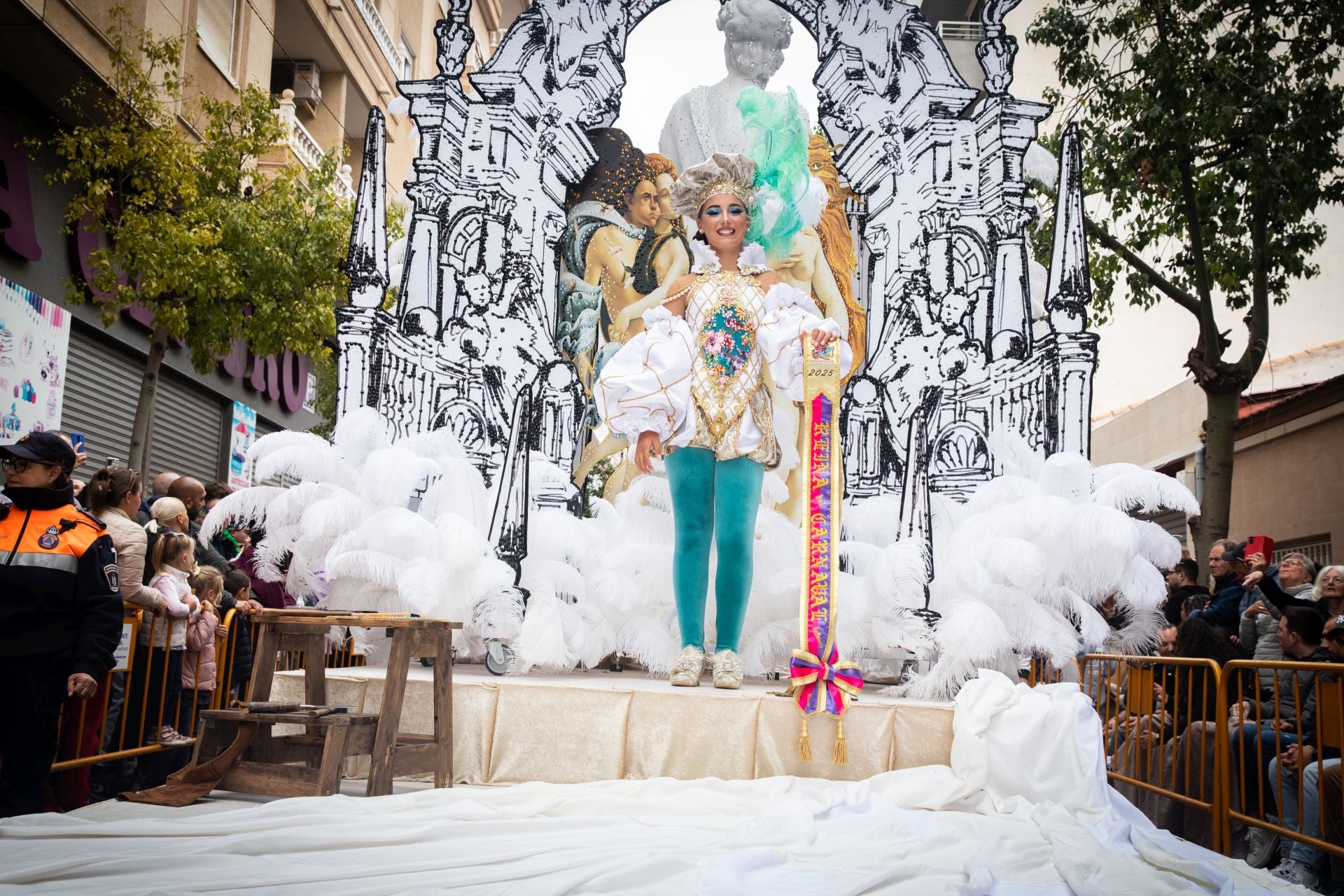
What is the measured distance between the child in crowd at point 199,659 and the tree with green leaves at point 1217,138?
6907 mm

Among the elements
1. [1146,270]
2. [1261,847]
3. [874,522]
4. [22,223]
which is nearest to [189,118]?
[22,223]

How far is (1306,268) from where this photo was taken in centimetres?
940

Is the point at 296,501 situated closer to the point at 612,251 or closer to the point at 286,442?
the point at 286,442

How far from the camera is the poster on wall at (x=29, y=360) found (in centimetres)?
846

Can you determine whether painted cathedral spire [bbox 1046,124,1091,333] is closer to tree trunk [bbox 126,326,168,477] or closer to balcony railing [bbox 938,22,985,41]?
balcony railing [bbox 938,22,985,41]

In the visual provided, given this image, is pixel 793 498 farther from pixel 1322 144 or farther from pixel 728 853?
pixel 1322 144

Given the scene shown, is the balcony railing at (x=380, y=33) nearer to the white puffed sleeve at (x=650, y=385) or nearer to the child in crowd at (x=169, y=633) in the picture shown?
the child in crowd at (x=169, y=633)

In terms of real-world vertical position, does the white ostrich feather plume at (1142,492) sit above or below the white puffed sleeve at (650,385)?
below

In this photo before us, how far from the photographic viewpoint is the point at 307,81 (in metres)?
15.2

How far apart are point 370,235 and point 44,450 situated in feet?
8.39

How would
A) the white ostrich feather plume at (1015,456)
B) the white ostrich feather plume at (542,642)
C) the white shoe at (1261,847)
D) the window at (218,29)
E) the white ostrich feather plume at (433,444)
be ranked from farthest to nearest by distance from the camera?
the window at (218,29), the white ostrich feather plume at (433,444), the white ostrich feather plume at (1015,456), the white ostrich feather plume at (542,642), the white shoe at (1261,847)

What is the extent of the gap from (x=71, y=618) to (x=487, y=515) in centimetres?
211

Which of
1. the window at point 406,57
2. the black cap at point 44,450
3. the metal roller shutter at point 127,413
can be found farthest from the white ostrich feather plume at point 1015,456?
the window at point 406,57

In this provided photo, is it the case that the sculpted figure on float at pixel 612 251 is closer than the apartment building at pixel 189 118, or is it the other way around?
the sculpted figure on float at pixel 612 251
